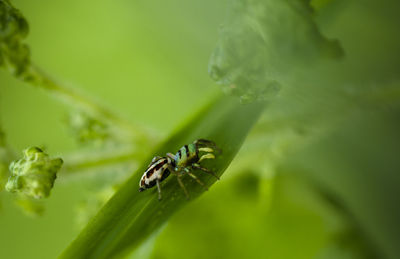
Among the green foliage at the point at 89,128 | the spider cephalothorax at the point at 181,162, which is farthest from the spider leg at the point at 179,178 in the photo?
the green foliage at the point at 89,128

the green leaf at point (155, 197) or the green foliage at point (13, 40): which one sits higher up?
the green foliage at point (13, 40)

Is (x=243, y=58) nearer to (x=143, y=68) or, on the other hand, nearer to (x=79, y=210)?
(x=79, y=210)

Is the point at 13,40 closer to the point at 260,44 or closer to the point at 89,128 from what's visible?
the point at 89,128

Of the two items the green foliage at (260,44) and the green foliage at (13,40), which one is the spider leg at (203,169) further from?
the green foliage at (13,40)

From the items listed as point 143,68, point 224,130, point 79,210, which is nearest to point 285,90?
point 224,130

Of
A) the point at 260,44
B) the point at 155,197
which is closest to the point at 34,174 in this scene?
the point at 155,197


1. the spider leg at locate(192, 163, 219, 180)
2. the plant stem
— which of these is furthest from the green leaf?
the plant stem

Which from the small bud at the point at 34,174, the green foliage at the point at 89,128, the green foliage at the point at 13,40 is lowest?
the small bud at the point at 34,174
